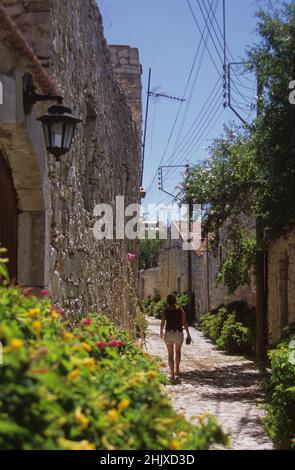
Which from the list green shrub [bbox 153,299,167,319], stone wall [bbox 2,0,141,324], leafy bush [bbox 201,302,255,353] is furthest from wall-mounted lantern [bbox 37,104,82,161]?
green shrub [bbox 153,299,167,319]

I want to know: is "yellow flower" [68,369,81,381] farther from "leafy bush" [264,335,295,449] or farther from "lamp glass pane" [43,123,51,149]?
"leafy bush" [264,335,295,449]

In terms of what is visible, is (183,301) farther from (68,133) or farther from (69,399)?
(69,399)

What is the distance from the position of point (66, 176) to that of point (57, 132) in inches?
51.0

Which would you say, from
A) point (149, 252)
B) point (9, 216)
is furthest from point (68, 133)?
point (149, 252)

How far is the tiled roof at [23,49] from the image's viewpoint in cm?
415

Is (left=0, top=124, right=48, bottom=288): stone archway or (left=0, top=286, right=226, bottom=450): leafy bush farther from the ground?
(left=0, top=124, right=48, bottom=288): stone archway

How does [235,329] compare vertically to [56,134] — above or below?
below

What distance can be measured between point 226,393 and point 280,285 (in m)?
3.16

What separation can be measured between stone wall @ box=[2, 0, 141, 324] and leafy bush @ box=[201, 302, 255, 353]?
3.68 metres

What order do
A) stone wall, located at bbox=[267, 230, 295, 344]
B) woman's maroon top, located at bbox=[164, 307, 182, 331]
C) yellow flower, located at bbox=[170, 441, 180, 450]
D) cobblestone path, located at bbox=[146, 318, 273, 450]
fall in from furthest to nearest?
stone wall, located at bbox=[267, 230, 295, 344] → woman's maroon top, located at bbox=[164, 307, 182, 331] → cobblestone path, located at bbox=[146, 318, 273, 450] → yellow flower, located at bbox=[170, 441, 180, 450]

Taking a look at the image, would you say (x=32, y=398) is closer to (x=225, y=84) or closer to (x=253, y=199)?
(x=253, y=199)

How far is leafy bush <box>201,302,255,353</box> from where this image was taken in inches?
545

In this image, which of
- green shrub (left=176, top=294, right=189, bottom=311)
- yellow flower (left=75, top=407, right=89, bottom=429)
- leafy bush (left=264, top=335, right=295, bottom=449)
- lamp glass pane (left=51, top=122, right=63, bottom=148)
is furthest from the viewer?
green shrub (left=176, top=294, right=189, bottom=311)

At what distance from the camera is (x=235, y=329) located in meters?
14.3
